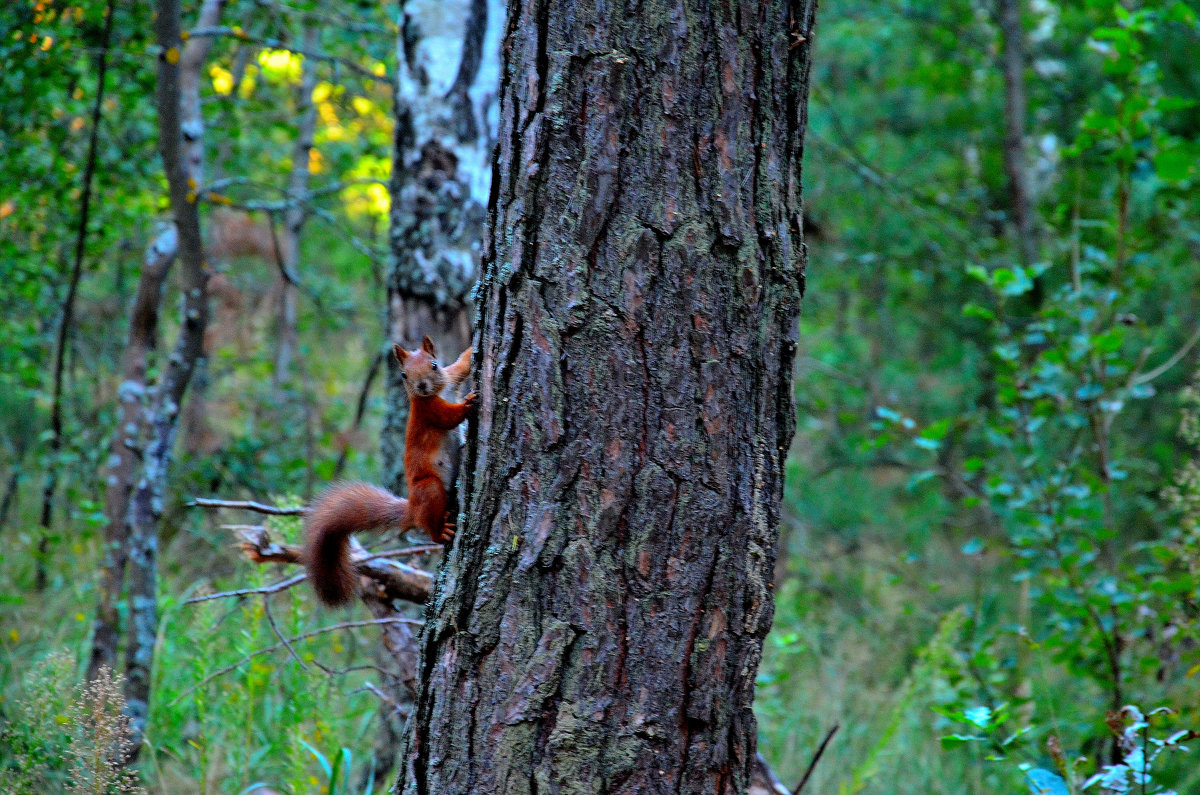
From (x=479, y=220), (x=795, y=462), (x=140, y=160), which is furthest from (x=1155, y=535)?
(x=140, y=160)

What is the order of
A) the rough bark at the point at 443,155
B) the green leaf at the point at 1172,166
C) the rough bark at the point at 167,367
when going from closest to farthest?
the green leaf at the point at 1172,166, the rough bark at the point at 167,367, the rough bark at the point at 443,155

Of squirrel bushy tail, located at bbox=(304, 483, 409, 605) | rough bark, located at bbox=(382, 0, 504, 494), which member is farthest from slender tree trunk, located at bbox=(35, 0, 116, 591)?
squirrel bushy tail, located at bbox=(304, 483, 409, 605)

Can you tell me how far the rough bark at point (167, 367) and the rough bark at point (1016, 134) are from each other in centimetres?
463

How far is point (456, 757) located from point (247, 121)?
19.3 ft

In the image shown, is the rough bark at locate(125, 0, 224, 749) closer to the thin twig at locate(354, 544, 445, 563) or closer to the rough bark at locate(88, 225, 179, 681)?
the rough bark at locate(88, 225, 179, 681)

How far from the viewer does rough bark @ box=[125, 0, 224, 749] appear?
10.2ft

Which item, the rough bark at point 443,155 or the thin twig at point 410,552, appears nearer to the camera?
the thin twig at point 410,552

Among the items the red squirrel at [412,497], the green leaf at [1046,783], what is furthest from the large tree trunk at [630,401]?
the green leaf at [1046,783]

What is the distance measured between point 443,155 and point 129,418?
1571 mm

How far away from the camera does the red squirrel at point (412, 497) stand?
2.01m

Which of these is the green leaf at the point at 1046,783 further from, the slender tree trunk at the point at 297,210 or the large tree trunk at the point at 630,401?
the slender tree trunk at the point at 297,210

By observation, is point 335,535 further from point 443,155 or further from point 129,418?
point 129,418

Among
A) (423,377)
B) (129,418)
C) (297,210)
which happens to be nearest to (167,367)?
(129,418)

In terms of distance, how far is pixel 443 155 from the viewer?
332 cm
